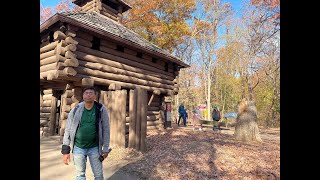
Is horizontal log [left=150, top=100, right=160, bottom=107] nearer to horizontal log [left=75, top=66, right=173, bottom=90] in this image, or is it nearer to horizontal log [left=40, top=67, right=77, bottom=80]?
horizontal log [left=75, top=66, right=173, bottom=90]

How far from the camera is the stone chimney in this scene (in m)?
16.3

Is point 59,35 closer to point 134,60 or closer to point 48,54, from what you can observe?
point 48,54

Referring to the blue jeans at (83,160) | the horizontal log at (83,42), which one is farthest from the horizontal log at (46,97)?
the blue jeans at (83,160)

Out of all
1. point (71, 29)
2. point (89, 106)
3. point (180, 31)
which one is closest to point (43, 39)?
point (71, 29)

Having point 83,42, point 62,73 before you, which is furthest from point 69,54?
point 83,42

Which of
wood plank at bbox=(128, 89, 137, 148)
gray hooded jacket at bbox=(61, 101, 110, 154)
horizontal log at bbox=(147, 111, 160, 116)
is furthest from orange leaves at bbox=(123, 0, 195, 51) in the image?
gray hooded jacket at bbox=(61, 101, 110, 154)

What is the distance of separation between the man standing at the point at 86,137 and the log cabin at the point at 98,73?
4.04 m

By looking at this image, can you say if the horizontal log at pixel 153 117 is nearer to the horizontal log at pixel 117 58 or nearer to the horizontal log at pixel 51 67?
the horizontal log at pixel 117 58

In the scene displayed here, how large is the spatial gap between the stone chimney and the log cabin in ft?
17.4

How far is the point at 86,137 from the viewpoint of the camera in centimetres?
377

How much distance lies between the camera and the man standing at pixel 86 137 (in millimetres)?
3760
